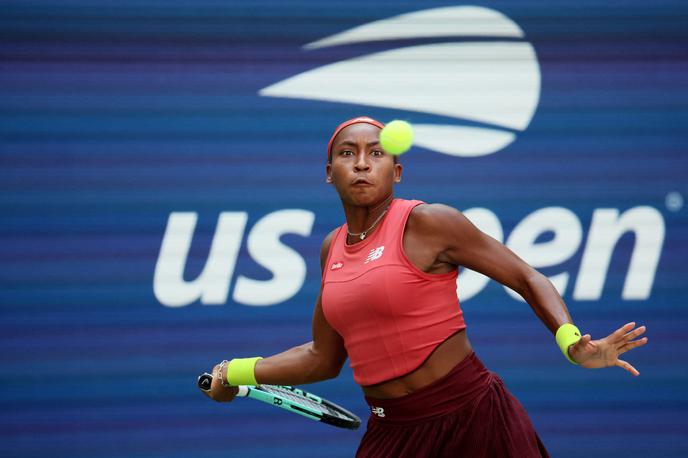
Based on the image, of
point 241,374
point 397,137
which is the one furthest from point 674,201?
point 241,374

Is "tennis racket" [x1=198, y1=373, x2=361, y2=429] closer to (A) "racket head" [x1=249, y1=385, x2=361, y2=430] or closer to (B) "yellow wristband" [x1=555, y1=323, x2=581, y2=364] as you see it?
(A) "racket head" [x1=249, y1=385, x2=361, y2=430]

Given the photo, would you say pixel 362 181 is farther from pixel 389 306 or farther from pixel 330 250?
pixel 389 306

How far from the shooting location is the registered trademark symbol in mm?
5547

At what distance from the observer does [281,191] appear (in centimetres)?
541

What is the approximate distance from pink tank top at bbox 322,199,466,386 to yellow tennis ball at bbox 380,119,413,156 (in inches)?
10.0

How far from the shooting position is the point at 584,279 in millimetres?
5473

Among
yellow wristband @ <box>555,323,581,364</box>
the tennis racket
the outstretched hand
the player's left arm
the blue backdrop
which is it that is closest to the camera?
the outstretched hand

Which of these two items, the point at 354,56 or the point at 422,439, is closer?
the point at 422,439

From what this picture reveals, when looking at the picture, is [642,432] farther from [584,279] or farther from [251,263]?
[251,263]

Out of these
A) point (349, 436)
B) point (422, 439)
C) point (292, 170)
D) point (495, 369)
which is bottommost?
point (422, 439)

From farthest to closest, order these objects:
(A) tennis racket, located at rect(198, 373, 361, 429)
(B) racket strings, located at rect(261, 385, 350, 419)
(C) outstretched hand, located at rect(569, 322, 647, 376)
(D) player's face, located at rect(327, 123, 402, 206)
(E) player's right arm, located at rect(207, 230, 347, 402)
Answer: (B) racket strings, located at rect(261, 385, 350, 419) < (A) tennis racket, located at rect(198, 373, 361, 429) < (E) player's right arm, located at rect(207, 230, 347, 402) < (D) player's face, located at rect(327, 123, 402, 206) < (C) outstretched hand, located at rect(569, 322, 647, 376)

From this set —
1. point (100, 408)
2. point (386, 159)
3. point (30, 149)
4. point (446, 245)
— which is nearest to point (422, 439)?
point (446, 245)

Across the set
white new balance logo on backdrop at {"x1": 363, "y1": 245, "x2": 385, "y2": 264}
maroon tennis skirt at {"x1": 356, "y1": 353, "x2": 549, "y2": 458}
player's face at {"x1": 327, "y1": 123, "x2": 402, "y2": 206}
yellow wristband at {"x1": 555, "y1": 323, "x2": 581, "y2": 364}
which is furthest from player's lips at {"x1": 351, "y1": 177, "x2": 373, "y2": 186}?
yellow wristband at {"x1": 555, "y1": 323, "x2": 581, "y2": 364}

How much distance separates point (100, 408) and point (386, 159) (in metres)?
2.73
